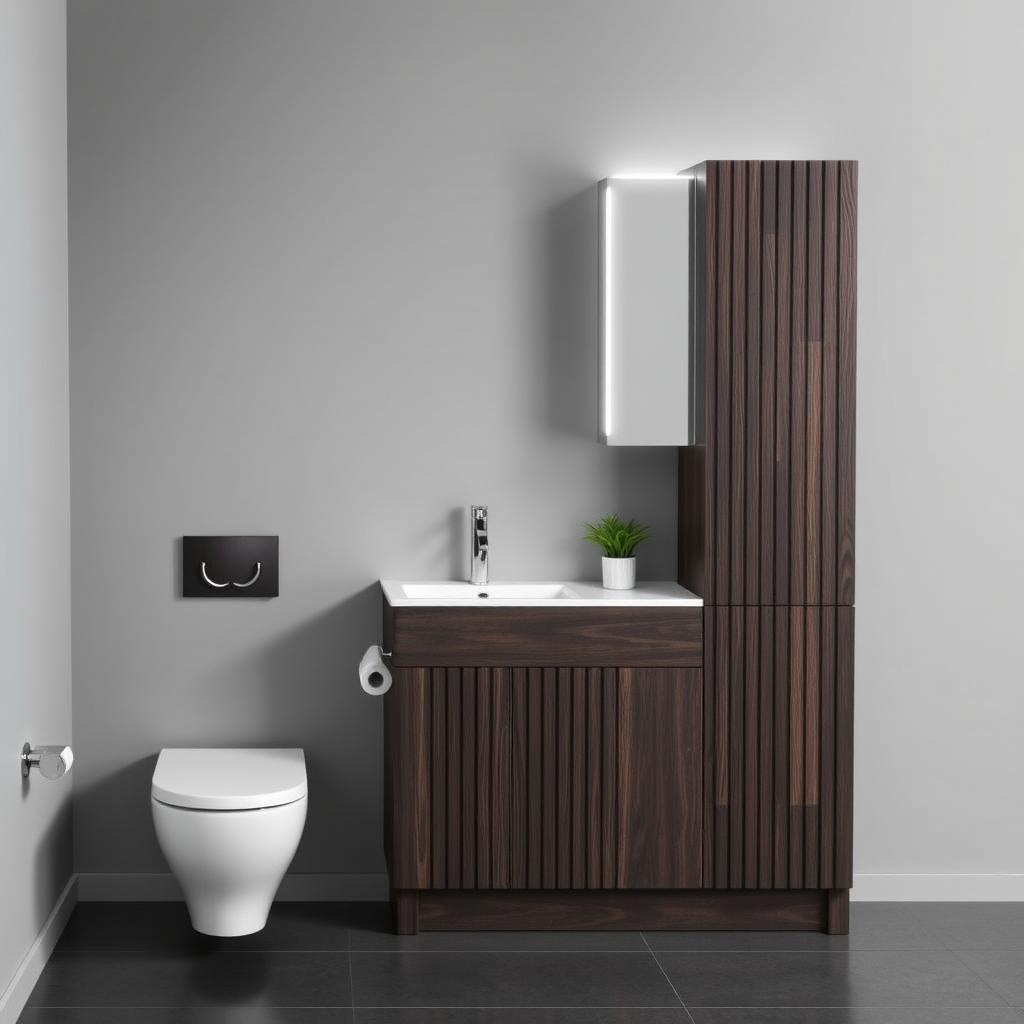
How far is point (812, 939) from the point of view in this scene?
302cm

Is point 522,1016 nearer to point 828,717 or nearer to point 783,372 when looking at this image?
point 828,717

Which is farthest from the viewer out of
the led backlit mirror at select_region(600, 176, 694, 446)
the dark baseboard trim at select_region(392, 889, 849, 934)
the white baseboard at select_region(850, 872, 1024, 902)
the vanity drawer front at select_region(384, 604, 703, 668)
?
the white baseboard at select_region(850, 872, 1024, 902)

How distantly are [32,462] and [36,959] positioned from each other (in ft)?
3.70

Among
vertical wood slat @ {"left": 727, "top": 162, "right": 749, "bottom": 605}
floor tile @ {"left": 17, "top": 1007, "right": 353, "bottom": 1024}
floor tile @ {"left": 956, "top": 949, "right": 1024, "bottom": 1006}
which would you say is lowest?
floor tile @ {"left": 956, "top": 949, "right": 1024, "bottom": 1006}

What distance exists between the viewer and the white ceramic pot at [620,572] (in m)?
3.18

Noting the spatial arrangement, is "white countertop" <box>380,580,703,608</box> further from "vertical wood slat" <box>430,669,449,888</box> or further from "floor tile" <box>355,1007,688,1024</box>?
"floor tile" <box>355,1007,688,1024</box>

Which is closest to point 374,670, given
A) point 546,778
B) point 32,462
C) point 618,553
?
point 546,778

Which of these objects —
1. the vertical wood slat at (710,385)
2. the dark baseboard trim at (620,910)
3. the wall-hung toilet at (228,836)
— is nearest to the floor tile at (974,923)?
the dark baseboard trim at (620,910)

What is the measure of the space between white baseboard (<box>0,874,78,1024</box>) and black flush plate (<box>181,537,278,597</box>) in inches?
33.0

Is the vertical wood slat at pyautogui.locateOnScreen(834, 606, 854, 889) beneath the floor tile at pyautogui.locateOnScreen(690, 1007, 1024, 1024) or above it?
above

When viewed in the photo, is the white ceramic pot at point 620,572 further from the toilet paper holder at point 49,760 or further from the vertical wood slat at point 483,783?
the toilet paper holder at point 49,760

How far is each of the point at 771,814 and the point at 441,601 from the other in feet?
3.23

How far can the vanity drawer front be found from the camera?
2.91 metres

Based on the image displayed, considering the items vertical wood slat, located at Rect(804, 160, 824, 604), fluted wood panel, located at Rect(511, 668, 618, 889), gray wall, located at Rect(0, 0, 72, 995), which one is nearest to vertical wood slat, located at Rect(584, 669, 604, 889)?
fluted wood panel, located at Rect(511, 668, 618, 889)
